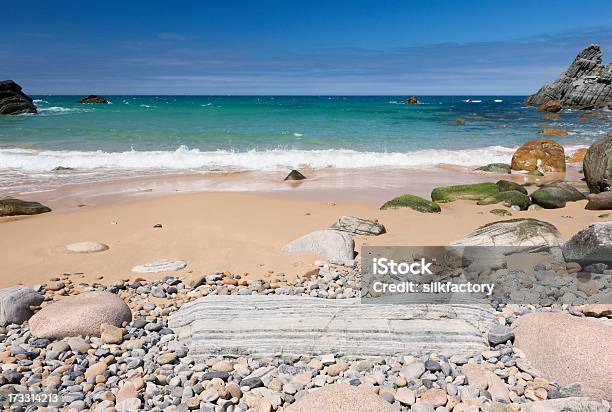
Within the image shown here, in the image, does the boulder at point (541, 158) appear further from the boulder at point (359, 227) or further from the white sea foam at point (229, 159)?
the boulder at point (359, 227)

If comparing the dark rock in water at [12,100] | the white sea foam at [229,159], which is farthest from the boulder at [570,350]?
the dark rock in water at [12,100]

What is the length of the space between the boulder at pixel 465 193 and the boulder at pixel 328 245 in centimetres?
388

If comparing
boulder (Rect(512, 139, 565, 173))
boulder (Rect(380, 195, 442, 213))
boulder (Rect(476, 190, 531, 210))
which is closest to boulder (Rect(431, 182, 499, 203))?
boulder (Rect(476, 190, 531, 210))

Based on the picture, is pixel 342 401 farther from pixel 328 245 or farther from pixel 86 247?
pixel 86 247

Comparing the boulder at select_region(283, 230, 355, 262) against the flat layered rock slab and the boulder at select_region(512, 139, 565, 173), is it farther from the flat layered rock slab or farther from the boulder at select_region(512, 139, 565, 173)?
the boulder at select_region(512, 139, 565, 173)

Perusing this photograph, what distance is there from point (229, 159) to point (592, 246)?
509 inches

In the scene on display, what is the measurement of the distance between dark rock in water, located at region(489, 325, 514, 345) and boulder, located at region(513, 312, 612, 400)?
0.06m

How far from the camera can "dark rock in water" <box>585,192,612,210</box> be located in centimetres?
834

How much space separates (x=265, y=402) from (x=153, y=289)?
7.96 ft

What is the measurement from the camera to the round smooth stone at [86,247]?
20.8 feet

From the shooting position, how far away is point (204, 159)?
16.3 m

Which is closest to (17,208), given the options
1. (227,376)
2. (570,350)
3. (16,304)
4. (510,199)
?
(16,304)

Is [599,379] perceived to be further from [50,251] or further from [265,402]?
[50,251]

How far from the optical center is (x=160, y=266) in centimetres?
575
